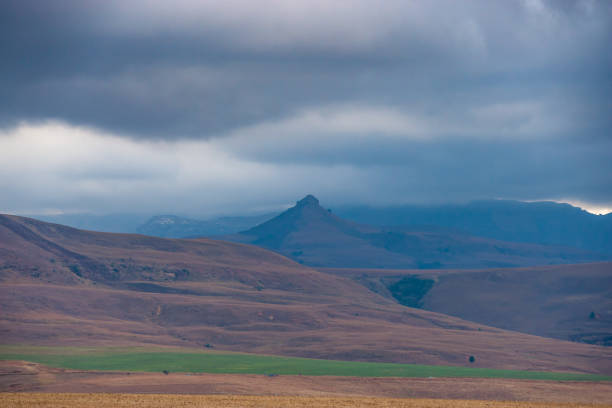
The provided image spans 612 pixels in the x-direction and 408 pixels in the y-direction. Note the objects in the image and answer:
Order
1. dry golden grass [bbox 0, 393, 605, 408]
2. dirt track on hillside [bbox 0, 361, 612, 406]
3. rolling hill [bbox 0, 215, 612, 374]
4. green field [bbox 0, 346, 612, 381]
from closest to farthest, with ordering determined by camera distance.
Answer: dry golden grass [bbox 0, 393, 605, 408], dirt track on hillside [bbox 0, 361, 612, 406], green field [bbox 0, 346, 612, 381], rolling hill [bbox 0, 215, 612, 374]

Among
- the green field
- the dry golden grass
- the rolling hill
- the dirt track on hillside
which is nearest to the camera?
the dry golden grass

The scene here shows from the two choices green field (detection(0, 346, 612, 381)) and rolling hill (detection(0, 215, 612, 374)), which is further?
rolling hill (detection(0, 215, 612, 374))

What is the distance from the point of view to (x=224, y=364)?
369 feet

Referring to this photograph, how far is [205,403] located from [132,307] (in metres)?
123

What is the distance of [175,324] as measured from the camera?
166 meters

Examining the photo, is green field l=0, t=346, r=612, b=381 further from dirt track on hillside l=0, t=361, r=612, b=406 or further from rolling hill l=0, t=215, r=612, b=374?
rolling hill l=0, t=215, r=612, b=374

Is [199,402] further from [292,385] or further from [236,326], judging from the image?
[236,326]

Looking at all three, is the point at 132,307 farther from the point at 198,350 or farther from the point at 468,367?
the point at 468,367

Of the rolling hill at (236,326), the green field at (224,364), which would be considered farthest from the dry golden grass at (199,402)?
the rolling hill at (236,326)

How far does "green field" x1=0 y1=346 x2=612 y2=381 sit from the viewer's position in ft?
349

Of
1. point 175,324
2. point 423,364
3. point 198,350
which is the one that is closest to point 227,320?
point 175,324

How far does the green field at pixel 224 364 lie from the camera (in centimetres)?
10638

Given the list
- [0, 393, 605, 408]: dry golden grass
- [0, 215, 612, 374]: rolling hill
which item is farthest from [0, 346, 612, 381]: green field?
[0, 393, 605, 408]: dry golden grass

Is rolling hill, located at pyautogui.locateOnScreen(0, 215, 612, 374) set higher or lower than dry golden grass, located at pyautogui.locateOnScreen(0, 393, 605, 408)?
lower
